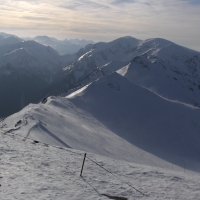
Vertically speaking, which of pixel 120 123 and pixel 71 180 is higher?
pixel 71 180

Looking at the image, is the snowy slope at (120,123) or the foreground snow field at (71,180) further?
the snowy slope at (120,123)

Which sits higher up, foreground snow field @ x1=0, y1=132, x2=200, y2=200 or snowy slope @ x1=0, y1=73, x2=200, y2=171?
foreground snow field @ x1=0, y1=132, x2=200, y2=200

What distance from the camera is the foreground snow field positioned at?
1039cm

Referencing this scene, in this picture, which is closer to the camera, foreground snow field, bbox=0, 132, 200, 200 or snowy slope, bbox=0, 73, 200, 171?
foreground snow field, bbox=0, 132, 200, 200

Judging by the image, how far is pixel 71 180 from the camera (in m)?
12.2

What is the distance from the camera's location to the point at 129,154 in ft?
118

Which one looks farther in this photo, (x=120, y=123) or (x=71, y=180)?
(x=120, y=123)

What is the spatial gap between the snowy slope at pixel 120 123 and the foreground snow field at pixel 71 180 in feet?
36.1

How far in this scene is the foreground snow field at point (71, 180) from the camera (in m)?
10.4

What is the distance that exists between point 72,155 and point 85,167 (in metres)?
2.90

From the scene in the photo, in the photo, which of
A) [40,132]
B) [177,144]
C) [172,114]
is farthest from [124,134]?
[40,132]

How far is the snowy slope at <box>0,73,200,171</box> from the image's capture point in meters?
33.2

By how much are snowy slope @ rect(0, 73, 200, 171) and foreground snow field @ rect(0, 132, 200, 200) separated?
10992mm

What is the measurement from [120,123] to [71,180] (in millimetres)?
41543
